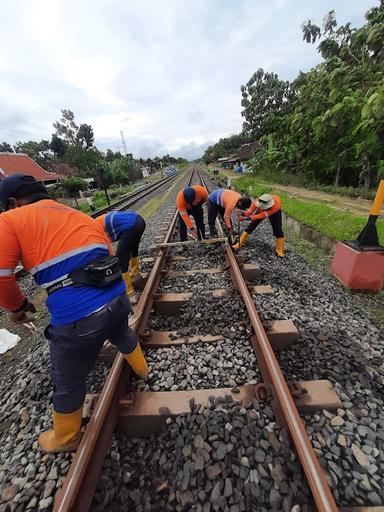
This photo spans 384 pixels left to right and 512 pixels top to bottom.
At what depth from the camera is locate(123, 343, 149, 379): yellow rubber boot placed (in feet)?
6.66

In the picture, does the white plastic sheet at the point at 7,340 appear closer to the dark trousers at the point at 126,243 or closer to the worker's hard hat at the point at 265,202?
the dark trousers at the point at 126,243

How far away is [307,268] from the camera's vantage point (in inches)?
165

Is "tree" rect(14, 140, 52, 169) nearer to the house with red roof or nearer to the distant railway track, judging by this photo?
the house with red roof

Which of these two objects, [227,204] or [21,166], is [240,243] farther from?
A: [21,166]

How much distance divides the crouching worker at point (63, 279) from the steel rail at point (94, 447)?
6.3 inches

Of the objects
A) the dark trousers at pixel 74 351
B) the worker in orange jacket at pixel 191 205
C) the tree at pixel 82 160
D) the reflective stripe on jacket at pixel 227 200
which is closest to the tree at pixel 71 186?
the tree at pixel 82 160

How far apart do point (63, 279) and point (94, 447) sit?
109 centimetres

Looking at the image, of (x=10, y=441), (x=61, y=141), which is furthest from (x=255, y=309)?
(x=61, y=141)

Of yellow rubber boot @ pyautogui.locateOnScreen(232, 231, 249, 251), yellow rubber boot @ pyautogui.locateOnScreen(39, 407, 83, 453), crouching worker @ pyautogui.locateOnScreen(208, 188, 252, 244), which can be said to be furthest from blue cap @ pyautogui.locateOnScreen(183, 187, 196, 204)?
yellow rubber boot @ pyautogui.locateOnScreen(39, 407, 83, 453)

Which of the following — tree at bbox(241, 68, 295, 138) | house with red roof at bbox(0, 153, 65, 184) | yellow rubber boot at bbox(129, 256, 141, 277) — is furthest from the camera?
tree at bbox(241, 68, 295, 138)

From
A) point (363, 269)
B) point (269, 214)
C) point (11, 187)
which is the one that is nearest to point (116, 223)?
point (11, 187)

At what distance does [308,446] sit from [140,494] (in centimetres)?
102

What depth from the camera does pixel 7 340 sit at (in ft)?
10.6

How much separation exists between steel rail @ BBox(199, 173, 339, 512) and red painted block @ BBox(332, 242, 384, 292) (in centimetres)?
173
